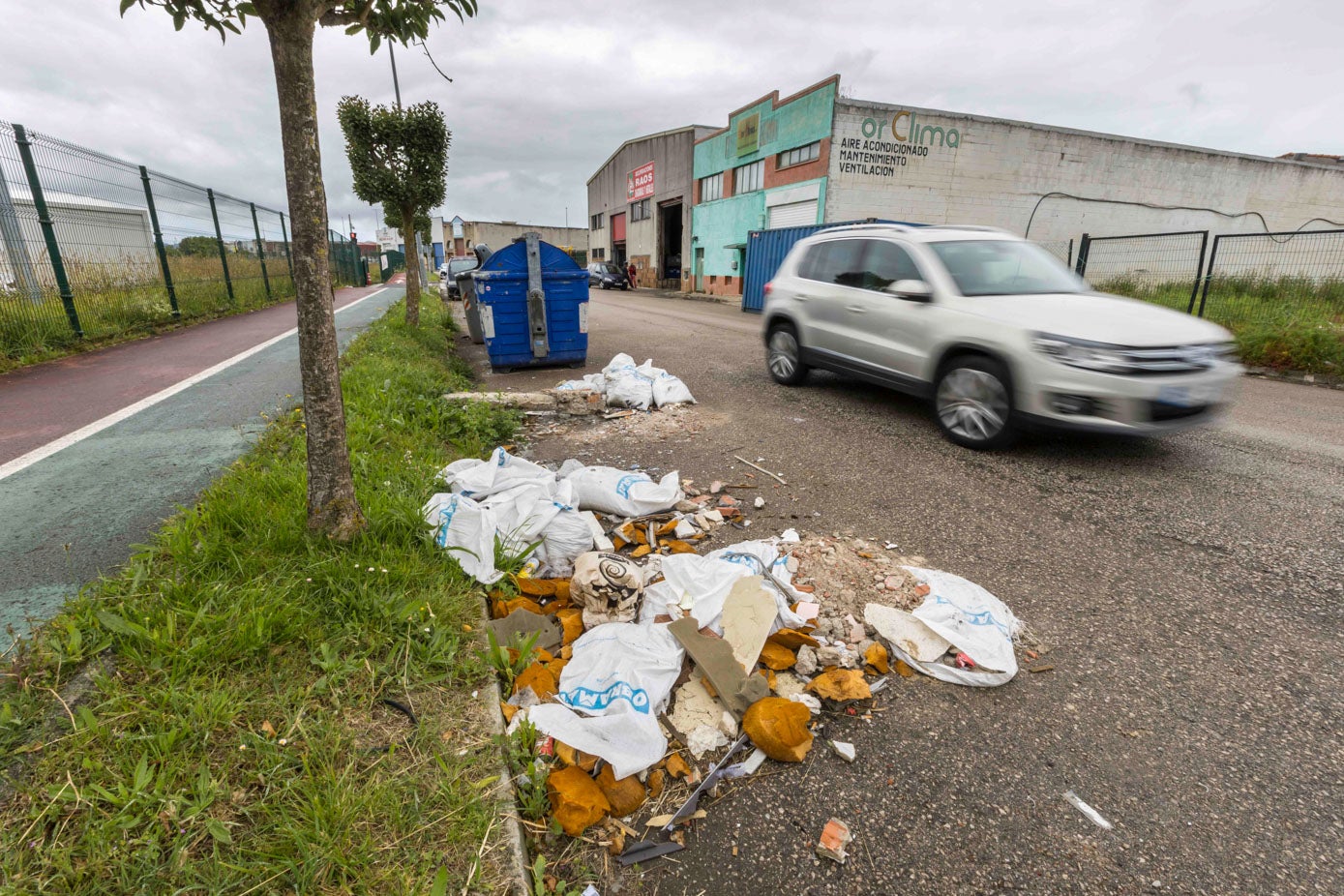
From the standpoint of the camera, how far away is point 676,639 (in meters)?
2.44

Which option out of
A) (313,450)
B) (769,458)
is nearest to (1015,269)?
(769,458)

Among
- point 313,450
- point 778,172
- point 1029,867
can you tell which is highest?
point 778,172

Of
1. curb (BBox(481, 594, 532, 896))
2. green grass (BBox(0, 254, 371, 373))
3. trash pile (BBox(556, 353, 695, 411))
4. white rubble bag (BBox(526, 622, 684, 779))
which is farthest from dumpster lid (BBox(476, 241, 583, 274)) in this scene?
curb (BBox(481, 594, 532, 896))

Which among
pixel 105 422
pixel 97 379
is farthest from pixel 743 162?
pixel 105 422

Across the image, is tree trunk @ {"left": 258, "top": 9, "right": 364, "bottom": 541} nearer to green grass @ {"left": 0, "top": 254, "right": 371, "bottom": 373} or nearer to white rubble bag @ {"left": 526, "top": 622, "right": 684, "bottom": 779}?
white rubble bag @ {"left": 526, "top": 622, "right": 684, "bottom": 779}

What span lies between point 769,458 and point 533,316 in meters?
4.86

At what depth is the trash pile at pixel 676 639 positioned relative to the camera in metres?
1.99

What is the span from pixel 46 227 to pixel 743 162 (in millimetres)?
23429

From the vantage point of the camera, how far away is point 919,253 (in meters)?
5.44

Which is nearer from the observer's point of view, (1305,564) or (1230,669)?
(1230,669)

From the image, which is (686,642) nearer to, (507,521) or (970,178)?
(507,521)

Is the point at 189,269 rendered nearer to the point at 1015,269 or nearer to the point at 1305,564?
the point at 1015,269

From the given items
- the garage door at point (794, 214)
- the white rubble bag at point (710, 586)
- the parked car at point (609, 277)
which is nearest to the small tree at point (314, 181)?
the white rubble bag at point (710, 586)

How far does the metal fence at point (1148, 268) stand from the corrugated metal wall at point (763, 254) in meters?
6.36
